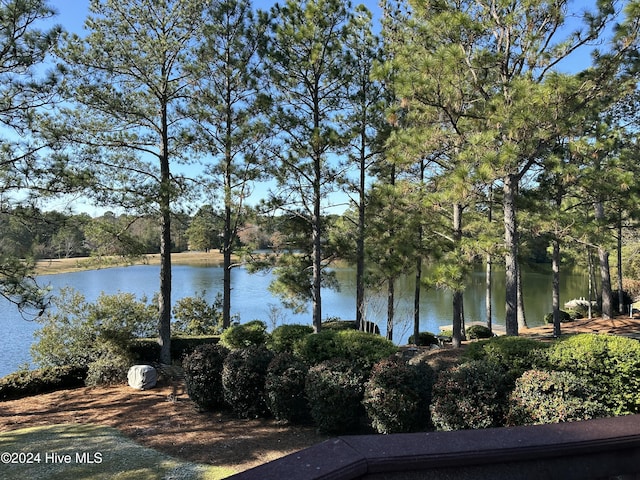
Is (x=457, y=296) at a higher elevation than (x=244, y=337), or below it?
higher

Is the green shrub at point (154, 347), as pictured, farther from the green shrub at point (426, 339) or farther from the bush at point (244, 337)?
the green shrub at point (426, 339)

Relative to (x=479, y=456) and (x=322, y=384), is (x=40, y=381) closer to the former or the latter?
(x=322, y=384)

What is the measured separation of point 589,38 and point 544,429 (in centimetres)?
731

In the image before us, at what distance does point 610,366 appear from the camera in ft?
13.3

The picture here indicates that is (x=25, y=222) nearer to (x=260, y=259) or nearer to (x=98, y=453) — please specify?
(x=98, y=453)

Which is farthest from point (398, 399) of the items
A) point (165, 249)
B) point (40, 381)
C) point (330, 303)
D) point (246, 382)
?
point (330, 303)

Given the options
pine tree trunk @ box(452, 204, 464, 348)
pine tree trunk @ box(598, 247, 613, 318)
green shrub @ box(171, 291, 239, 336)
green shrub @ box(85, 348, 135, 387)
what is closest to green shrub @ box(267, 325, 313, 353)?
green shrub @ box(85, 348, 135, 387)

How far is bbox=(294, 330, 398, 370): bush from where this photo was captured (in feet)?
16.8

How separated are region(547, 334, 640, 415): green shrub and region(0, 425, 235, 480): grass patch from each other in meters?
3.54

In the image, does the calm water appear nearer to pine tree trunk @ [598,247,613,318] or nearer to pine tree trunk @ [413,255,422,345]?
pine tree trunk @ [413,255,422,345]

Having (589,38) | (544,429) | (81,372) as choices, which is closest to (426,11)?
(589,38)

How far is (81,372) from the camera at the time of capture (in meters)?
8.13

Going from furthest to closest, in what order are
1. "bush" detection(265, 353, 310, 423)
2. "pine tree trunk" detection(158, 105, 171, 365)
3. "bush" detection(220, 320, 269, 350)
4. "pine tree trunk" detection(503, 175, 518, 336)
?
"pine tree trunk" detection(158, 105, 171, 365) < "bush" detection(220, 320, 269, 350) < "pine tree trunk" detection(503, 175, 518, 336) < "bush" detection(265, 353, 310, 423)

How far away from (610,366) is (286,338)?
4274 mm
